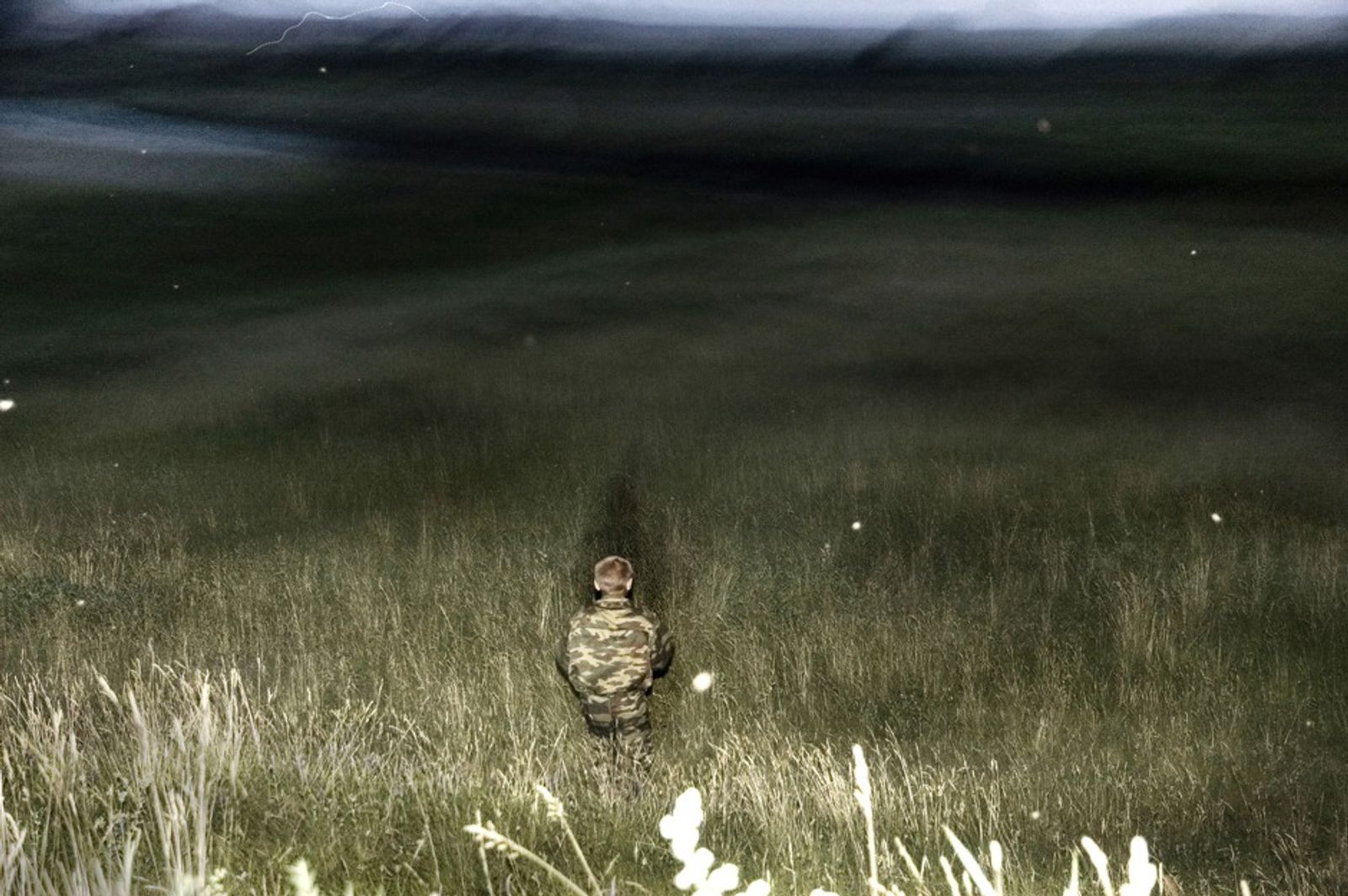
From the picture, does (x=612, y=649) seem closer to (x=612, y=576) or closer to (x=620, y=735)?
(x=612, y=576)

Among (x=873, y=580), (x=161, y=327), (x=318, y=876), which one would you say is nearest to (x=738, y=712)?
(x=873, y=580)

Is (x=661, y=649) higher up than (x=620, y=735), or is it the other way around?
(x=661, y=649)

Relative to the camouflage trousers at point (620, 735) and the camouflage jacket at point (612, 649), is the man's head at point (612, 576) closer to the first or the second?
the camouflage jacket at point (612, 649)

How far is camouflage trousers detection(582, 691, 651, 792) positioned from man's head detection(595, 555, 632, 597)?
0.50 m

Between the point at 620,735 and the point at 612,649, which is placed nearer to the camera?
the point at 612,649

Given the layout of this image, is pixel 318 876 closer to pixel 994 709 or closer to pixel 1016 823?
pixel 1016 823

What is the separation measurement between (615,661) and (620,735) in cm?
43

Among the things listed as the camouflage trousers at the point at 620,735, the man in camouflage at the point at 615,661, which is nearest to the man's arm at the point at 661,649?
the man in camouflage at the point at 615,661

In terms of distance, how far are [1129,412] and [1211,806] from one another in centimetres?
2703

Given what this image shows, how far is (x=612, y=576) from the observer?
687cm

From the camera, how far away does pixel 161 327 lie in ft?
136

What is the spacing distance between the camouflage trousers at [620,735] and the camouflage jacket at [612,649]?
7cm

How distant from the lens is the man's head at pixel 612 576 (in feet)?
22.4

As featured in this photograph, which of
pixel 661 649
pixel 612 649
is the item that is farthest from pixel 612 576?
pixel 661 649
